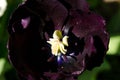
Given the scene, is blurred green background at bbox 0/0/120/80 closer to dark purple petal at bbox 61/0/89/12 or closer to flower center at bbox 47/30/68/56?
flower center at bbox 47/30/68/56

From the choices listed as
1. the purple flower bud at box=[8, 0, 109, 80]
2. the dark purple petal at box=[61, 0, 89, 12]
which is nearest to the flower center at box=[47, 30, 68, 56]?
the purple flower bud at box=[8, 0, 109, 80]

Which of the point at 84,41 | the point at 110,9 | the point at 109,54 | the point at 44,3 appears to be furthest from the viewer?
the point at 110,9

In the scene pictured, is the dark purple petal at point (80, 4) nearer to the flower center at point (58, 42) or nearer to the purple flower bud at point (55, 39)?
the purple flower bud at point (55, 39)

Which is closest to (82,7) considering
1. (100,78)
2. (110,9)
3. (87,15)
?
(87,15)

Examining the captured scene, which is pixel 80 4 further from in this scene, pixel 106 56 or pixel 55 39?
pixel 106 56

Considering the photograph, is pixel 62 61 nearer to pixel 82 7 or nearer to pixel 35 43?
pixel 35 43

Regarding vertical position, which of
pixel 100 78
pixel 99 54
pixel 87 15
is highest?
pixel 87 15
